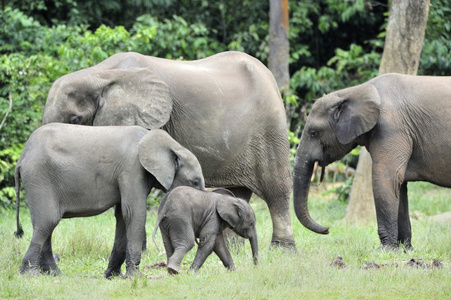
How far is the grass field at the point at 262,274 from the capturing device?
7414 millimetres

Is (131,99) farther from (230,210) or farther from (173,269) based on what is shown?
(173,269)

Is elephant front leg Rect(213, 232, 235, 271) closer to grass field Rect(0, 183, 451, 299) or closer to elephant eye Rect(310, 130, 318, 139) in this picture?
grass field Rect(0, 183, 451, 299)

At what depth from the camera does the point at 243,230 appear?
8.65 m

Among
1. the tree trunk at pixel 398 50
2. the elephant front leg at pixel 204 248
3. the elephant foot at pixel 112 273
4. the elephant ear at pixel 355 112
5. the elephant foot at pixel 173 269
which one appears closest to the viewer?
the elephant foot at pixel 173 269

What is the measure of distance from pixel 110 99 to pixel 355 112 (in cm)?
284

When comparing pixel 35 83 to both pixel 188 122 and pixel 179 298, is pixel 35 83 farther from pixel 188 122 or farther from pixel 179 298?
pixel 179 298

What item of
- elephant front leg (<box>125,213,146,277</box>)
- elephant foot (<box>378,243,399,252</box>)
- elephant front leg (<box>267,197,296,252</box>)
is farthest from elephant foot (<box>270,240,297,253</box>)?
elephant front leg (<box>125,213,146,277</box>)

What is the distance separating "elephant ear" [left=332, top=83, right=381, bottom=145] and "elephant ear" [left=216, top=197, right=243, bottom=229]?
2.22 metres

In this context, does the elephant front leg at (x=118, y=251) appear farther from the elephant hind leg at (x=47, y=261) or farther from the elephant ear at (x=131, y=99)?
the elephant ear at (x=131, y=99)

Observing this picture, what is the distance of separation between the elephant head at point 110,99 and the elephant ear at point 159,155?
1098 millimetres

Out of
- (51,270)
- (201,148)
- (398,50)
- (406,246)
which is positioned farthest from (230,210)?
(398,50)

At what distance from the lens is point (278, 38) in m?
18.0

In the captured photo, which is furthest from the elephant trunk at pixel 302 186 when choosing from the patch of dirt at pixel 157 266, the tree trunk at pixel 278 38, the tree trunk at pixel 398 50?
the tree trunk at pixel 278 38

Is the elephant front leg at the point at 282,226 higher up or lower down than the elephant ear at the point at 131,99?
lower down
